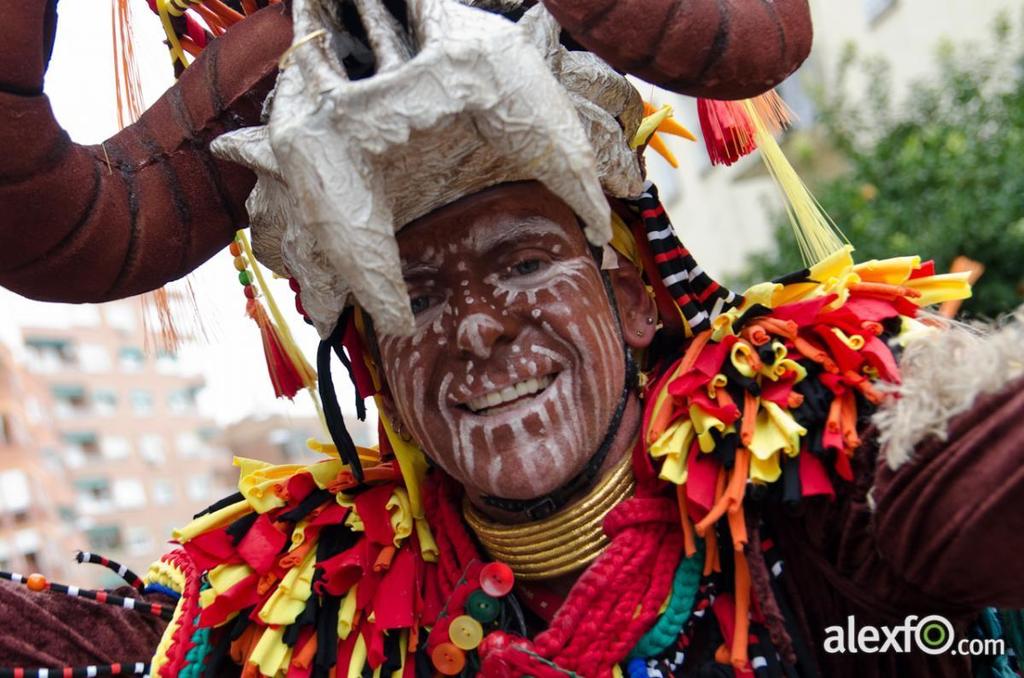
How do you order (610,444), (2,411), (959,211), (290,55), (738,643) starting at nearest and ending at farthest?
1. (290,55)
2. (738,643)
3. (610,444)
4. (959,211)
5. (2,411)

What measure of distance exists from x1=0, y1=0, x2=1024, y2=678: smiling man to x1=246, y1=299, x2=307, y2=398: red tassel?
21cm

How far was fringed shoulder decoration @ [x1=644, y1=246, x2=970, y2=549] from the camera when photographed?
187 centimetres

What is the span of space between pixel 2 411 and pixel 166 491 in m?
5.82

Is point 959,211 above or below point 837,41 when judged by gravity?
below

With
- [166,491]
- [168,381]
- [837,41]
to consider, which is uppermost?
[837,41]

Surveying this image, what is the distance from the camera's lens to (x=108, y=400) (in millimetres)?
23469

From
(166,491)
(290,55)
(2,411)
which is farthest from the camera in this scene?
(166,491)

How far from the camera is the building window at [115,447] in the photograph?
74.7 feet

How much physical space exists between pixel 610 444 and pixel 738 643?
448mm

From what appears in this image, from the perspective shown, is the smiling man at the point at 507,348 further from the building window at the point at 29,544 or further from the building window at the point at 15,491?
the building window at the point at 15,491

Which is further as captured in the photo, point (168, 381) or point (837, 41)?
point (168, 381)

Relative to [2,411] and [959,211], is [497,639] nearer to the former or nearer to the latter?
[959,211]

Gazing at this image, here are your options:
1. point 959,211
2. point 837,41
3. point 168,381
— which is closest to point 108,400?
point 168,381

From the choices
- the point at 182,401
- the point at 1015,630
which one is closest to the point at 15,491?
the point at 182,401
